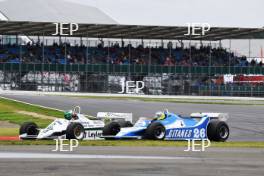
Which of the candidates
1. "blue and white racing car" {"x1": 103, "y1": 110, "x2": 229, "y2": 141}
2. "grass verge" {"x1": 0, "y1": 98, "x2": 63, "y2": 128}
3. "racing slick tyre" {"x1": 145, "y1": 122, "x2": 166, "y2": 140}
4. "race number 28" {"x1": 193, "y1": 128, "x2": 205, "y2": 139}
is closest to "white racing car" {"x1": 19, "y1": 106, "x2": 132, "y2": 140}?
"blue and white racing car" {"x1": 103, "y1": 110, "x2": 229, "y2": 141}

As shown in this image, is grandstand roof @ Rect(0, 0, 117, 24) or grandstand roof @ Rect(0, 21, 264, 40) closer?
grandstand roof @ Rect(0, 21, 264, 40)

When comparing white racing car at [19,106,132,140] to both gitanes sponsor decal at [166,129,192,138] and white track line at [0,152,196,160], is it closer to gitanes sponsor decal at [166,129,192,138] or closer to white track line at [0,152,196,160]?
gitanes sponsor decal at [166,129,192,138]

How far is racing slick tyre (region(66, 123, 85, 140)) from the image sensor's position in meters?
19.0

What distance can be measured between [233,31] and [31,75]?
2048 cm

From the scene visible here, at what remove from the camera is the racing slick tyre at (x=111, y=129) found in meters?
20.5

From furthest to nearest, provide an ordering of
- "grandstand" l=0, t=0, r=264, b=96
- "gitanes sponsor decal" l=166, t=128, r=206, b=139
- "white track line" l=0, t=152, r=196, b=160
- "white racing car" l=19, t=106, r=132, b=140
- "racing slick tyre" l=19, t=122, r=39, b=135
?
"grandstand" l=0, t=0, r=264, b=96 → "gitanes sponsor decal" l=166, t=128, r=206, b=139 → "racing slick tyre" l=19, t=122, r=39, b=135 → "white racing car" l=19, t=106, r=132, b=140 → "white track line" l=0, t=152, r=196, b=160

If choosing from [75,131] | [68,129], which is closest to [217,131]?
[75,131]

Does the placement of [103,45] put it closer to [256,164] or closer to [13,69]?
[13,69]

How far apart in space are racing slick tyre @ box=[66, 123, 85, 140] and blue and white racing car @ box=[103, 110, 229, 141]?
3.08 feet

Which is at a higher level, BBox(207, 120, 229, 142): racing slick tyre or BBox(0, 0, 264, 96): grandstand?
BBox(0, 0, 264, 96): grandstand

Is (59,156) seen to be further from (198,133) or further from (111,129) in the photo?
(198,133)

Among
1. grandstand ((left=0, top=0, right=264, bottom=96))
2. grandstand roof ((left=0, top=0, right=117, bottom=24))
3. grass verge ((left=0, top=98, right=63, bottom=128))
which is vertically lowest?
grass verge ((left=0, top=98, right=63, bottom=128))

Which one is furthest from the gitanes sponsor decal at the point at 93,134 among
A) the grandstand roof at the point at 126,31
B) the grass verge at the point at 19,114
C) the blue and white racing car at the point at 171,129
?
the grandstand roof at the point at 126,31

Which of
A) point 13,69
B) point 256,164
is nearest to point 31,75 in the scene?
point 13,69
